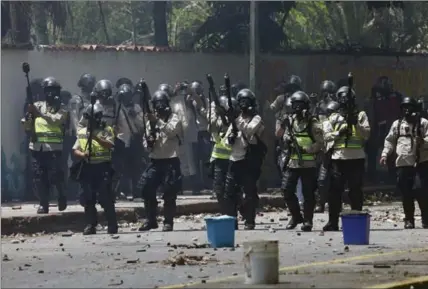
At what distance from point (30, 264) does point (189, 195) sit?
38.9 ft

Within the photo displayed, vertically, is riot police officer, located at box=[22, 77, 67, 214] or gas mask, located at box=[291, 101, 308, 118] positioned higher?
gas mask, located at box=[291, 101, 308, 118]

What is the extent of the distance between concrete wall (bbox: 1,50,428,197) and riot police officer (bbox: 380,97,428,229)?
815cm

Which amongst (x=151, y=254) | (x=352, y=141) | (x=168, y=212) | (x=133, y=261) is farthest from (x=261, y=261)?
(x=168, y=212)

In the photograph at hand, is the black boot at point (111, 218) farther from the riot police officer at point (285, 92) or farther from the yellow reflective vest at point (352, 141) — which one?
the riot police officer at point (285, 92)

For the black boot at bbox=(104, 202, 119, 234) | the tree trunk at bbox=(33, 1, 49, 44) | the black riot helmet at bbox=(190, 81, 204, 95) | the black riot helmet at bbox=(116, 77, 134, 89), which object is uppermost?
the tree trunk at bbox=(33, 1, 49, 44)

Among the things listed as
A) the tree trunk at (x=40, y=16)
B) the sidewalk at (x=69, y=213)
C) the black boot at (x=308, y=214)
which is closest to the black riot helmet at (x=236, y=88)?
the sidewalk at (x=69, y=213)

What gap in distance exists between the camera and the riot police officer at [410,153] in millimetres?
20984

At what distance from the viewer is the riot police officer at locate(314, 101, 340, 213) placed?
69.5 feet

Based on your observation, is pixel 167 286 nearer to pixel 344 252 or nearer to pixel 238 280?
pixel 238 280

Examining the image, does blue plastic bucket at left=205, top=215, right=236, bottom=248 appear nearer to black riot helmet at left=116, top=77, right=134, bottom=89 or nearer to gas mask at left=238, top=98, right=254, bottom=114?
gas mask at left=238, top=98, right=254, bottom=114

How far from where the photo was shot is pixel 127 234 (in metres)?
20.4

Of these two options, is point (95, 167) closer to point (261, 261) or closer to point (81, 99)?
point (81, 99)

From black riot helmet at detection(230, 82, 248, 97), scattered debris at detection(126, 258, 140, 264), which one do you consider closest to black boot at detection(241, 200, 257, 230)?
scattered debris at detection(126, 258, 140, 264)

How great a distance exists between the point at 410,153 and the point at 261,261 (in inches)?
332
